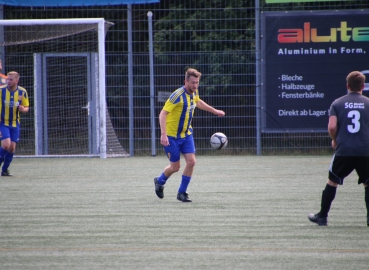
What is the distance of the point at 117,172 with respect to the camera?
47.1 feet

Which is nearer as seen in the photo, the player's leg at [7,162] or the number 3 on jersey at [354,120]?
the number 3 on jersey at [354,120]

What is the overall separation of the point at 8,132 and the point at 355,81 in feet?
27.5

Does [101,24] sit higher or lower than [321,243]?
higher

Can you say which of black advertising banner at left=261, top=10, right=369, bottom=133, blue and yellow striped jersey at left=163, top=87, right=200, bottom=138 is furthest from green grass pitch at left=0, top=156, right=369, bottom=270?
black advertising banner at left=261, top=10, right=369, bottom=133

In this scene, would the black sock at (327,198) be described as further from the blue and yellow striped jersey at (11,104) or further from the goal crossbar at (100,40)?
the goal crossbar at (100,40)

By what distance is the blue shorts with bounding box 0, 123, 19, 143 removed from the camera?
13.8 meters

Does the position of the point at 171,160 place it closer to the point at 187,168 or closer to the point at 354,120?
the point at 187,168

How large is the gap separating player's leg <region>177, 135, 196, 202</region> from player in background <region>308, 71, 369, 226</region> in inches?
105

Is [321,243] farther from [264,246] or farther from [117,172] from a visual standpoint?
[117,172]

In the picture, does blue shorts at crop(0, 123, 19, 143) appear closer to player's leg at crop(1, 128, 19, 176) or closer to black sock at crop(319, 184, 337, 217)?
player's leg at crop(1, 128, 19, 176)

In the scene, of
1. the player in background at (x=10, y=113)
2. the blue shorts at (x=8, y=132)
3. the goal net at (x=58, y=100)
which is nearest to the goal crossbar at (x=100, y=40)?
the goal net at (x=58, y=100)

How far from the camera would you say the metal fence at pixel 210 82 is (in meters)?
18.4

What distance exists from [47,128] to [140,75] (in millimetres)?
2731

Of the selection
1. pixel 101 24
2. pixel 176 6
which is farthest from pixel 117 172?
pixel 176 6
